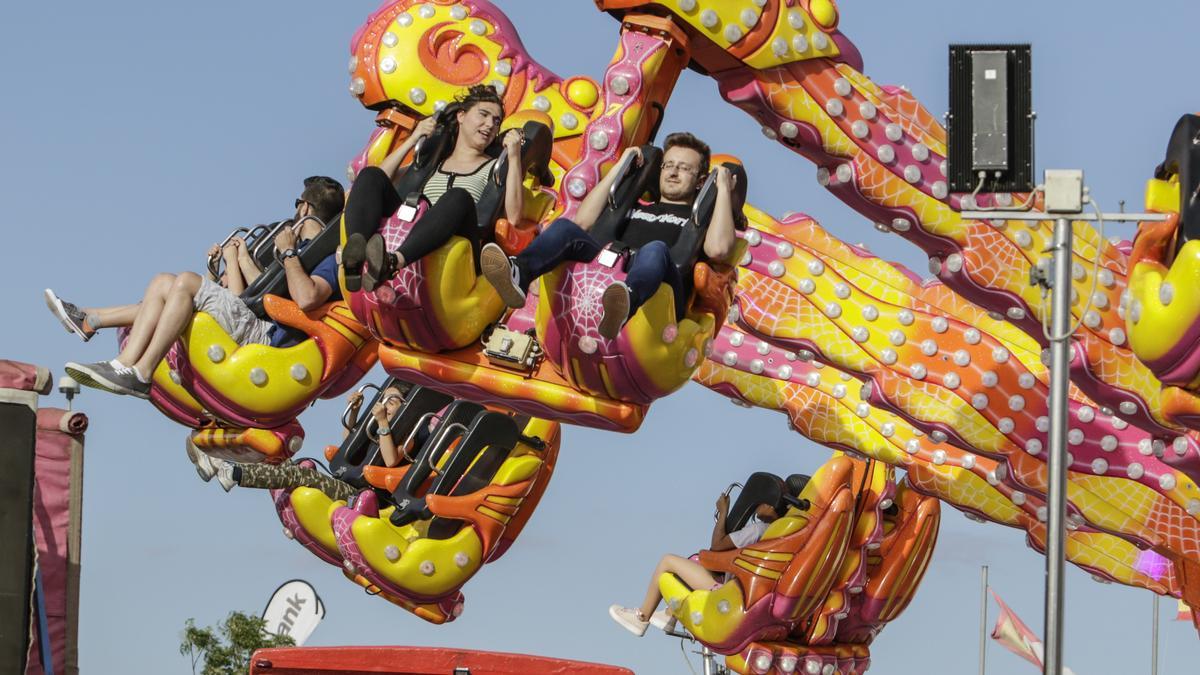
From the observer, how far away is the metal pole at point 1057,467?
8734 millimetres

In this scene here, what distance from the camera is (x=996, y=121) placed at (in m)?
9.70

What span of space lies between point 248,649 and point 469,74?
11.7m

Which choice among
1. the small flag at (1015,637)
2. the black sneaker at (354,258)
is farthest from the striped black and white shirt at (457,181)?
the small flag at (1015,637)

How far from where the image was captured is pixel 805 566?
16688 mm

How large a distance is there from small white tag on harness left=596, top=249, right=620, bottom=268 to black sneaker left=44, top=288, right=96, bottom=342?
3.09 meters

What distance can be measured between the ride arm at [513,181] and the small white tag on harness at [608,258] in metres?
0.68

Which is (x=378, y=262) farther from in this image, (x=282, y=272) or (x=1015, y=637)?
(x=1015, y=637)

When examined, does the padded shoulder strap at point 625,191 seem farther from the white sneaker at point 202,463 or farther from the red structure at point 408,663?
the white sneaker at point 202,463

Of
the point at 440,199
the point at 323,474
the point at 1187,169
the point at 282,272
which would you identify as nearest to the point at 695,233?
the point at 440,199

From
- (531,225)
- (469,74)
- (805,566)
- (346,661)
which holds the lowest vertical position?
(346,661)

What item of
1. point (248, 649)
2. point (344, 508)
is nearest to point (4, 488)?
point (344, 508)

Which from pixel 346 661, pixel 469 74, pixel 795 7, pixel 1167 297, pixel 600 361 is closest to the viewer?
pixel 346 661

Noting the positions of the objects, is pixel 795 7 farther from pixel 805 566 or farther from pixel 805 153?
pixel 805 566

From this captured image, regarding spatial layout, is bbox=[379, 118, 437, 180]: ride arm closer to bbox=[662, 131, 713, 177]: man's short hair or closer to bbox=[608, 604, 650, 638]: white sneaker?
bbox=[662, 131, 713, 177]: man's short hair
